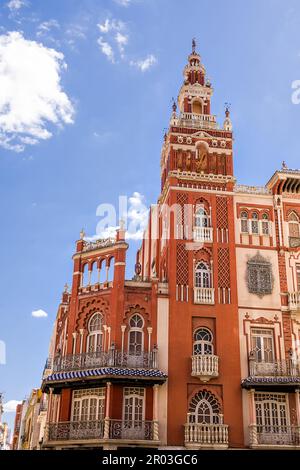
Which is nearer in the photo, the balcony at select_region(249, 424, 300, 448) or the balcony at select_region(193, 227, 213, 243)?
the balcony at select_region(249, 424, 300, 448)

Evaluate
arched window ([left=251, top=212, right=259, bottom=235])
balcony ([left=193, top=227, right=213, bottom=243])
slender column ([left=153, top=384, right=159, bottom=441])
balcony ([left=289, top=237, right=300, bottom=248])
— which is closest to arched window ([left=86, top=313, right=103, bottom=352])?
slender column ([left=153, top=384, right=159, bottom=441])

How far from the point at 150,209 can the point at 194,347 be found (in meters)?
11.6

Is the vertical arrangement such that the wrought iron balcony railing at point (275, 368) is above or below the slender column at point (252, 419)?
above

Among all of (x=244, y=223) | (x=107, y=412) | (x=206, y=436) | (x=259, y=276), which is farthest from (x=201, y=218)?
(x=107, y=412)

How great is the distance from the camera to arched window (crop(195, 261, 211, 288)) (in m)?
32.7

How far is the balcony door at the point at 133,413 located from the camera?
28.1 metres

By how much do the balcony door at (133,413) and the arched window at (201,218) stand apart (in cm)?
1054

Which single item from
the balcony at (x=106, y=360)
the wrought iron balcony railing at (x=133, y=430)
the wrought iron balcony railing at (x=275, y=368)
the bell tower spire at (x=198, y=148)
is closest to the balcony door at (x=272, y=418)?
the wrought iron balcony railing at (x=275, y=368)

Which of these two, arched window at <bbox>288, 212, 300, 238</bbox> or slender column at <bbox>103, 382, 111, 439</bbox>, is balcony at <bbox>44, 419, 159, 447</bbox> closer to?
slender column at <bbox>103, 382, 111, 439</bbox>

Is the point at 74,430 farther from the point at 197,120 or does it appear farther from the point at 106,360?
the point at 197,120

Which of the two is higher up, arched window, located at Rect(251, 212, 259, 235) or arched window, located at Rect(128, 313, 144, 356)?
arched window, located at Rect(251, 212, 259, 235)

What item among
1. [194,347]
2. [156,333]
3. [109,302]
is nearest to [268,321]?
[194,347]

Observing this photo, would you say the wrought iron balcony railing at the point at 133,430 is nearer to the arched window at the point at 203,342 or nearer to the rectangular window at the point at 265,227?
the arched window at the point at 203,342

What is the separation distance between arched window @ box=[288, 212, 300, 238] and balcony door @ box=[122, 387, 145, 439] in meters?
13.4
